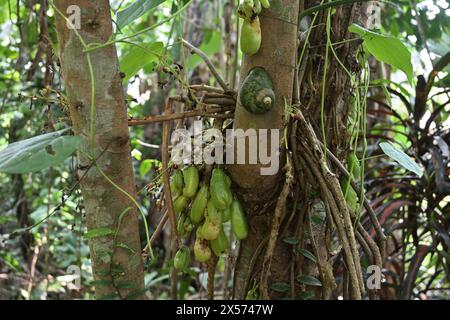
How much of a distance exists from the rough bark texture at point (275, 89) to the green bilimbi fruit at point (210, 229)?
0.08 metres

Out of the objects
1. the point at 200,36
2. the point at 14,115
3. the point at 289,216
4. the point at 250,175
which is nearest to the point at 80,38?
the point at 250,175

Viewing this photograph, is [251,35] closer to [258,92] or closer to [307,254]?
[258,92]

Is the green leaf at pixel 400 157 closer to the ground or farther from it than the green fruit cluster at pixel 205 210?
farther from it

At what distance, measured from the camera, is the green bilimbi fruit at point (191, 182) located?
30.3 inches

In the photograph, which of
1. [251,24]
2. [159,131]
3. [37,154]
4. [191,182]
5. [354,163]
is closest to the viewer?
[37,154]

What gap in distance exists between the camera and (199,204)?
76 cm

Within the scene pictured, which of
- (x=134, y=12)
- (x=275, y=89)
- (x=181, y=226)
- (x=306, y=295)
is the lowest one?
(x=306, y=295)

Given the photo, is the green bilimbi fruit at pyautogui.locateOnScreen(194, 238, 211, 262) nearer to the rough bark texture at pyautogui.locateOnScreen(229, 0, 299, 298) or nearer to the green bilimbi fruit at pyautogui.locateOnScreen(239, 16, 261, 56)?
the rough bark texture at pyautogui.locateOnScreen(229, 0, 299, 298)

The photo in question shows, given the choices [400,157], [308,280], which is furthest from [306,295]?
[400,157]

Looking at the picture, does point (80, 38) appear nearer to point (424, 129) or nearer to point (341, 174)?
point (341, 174)

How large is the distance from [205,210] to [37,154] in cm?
28

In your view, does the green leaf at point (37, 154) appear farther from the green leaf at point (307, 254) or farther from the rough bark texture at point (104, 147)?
the green leaf at point (307, 254)

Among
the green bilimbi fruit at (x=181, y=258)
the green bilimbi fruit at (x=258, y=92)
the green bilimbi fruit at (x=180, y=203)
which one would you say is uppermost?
the green bilimbi fruit at (x=258, y=92)

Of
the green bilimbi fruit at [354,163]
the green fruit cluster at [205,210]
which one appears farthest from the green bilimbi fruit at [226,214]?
the green bilimbi fruit at [354,163]
